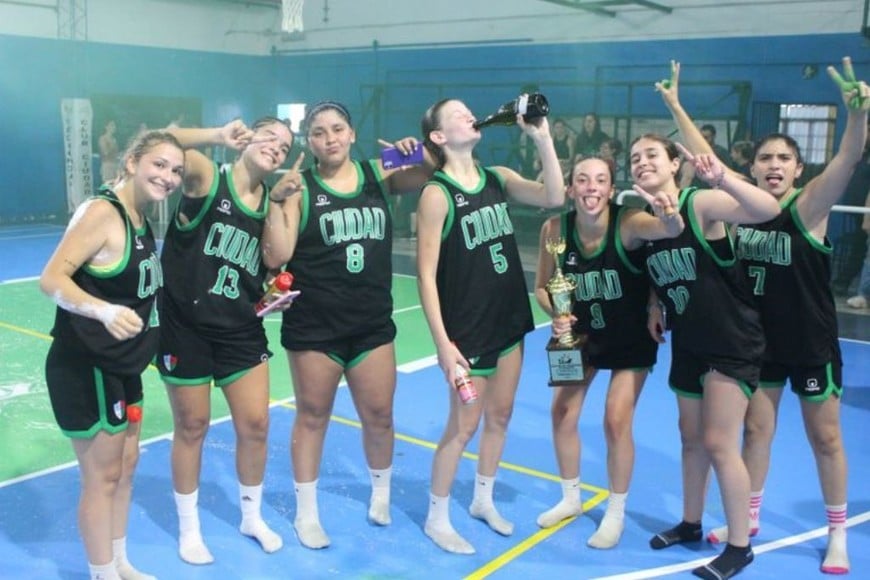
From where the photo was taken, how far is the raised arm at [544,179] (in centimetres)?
394

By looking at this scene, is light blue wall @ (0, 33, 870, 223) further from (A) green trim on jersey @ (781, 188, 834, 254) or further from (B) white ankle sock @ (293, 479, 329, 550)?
(B) white ankle sock @ (293, 479, 329, 550)

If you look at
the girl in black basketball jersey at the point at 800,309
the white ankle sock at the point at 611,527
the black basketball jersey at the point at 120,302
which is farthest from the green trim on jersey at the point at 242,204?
the white ankle sock at the point at 611,527

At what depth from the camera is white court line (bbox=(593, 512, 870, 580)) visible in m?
3.89

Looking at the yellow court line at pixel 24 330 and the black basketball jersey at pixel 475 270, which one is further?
the yellow court line at pixel 24 330

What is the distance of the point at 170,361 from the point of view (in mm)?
3789

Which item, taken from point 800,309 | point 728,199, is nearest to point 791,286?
point 800,309

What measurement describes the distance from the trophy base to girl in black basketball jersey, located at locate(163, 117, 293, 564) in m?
1.31

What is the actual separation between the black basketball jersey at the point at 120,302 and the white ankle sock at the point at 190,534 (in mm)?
888

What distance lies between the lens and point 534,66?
16219 millimetres

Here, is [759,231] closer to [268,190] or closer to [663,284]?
[663,284]

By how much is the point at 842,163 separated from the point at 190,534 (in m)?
3.19

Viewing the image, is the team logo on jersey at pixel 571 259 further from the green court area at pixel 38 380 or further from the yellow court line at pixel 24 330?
the yellow court line at pixel 24 330

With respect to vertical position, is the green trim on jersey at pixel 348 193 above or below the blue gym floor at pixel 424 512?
above

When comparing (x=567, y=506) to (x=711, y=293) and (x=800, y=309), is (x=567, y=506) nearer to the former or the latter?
(x=711, y=293)
